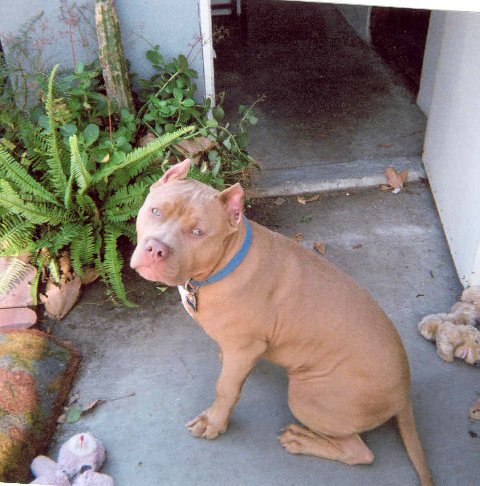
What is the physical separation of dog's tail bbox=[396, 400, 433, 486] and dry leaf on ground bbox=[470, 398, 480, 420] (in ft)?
2.22

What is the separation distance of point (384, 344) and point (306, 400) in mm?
554

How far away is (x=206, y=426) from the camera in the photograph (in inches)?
144

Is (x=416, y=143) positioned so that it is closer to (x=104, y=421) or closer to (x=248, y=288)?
(x=248, y=288)

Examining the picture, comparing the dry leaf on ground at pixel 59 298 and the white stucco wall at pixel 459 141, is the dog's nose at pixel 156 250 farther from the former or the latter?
the white stucco wall at pixel 459 141

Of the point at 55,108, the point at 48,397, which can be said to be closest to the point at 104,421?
the point at 48,397

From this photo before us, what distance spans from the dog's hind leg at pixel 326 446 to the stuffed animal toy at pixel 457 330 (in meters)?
1.09

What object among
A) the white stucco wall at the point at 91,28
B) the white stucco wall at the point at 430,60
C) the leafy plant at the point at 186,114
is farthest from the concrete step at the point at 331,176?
the white stucco wall at the point at 91,28

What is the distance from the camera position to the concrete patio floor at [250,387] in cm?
350

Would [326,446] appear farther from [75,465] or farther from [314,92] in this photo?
[314,92]

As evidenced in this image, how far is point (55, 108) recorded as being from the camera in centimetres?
439

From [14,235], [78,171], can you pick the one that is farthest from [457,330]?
[14,235]

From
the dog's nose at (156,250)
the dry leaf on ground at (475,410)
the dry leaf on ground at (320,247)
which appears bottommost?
the dry leaf on ground at (320,247)

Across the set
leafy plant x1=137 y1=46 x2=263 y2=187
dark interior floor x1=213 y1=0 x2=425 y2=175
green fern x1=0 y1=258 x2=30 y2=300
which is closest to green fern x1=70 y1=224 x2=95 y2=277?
green fern x1=0 y1=258 x2=30 y2=300

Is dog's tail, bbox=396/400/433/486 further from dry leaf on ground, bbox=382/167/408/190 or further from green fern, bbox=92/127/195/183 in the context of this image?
dry leaf on ground, bbox=382/167/408/190
